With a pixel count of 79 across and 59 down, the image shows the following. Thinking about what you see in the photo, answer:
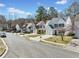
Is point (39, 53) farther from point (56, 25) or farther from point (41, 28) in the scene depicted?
point (41, 28)

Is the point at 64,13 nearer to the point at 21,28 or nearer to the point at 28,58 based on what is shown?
the point at 21,28

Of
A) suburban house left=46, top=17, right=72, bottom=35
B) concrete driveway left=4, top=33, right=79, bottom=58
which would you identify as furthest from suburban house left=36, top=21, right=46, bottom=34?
concrete driveway left=4, top=33, right=79, bottom=58

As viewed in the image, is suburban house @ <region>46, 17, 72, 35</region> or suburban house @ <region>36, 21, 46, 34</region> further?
suburban house @ <region>36, 21, 46, 34</region>

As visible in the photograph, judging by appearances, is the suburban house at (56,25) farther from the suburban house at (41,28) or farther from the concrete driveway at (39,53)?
the concrete driveway at (39,53)

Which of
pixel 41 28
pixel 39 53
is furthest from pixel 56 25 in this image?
pixel 39 53

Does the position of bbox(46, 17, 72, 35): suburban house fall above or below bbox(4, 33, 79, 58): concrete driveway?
above

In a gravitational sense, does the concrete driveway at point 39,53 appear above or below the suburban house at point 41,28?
below

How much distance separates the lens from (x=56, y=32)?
65.2 m

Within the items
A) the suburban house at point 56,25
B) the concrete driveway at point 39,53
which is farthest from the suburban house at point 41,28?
the concrete driveway at point 39,53

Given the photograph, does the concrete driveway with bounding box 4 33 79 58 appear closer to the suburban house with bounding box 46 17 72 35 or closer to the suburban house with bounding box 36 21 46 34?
the suburban house with bounding box 46 17 72 35

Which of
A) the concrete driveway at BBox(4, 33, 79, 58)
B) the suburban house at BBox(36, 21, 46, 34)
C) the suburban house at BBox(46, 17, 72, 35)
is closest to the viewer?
the concrete driveway at BBox(4, 33, 79, 58)

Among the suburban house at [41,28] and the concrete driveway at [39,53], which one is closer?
the concrete driveway at [39,53]

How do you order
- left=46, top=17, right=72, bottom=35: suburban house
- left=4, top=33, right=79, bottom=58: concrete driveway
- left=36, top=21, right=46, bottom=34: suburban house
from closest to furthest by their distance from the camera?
left=4, top=33, right=79, bottom=58: concrete driveway → left=46, top=17, right=72, bottom=35: suburban house → left=36, top=21, right=46, bottom=34: suburban house

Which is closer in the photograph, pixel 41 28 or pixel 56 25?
pixel 56 25
